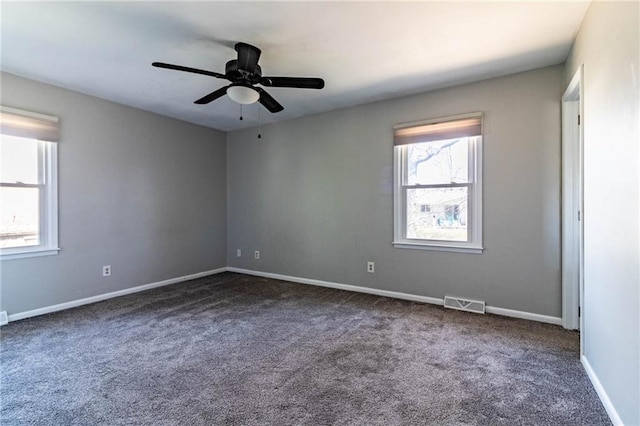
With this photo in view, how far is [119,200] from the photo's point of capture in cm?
391

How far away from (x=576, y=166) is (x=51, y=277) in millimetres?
5287

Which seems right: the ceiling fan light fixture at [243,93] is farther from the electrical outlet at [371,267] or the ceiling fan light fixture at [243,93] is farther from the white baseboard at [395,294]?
the white baseboard at [395,294]

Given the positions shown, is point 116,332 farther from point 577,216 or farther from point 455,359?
point 577,216

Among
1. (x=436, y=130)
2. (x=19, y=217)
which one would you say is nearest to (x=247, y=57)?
(x=436, y=130)

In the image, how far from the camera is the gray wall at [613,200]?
55.0 inches

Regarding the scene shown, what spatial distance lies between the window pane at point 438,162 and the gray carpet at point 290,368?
144cm

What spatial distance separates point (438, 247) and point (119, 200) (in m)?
3.93

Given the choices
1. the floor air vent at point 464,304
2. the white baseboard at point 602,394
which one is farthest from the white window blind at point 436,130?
the white baseboard at point 602,394

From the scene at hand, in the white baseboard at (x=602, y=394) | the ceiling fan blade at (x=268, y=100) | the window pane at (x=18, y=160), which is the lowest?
the white baseboard at (x=602, y=394)

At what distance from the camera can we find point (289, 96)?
3664 millimetres

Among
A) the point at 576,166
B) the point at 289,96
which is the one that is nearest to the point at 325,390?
the point at 576,166

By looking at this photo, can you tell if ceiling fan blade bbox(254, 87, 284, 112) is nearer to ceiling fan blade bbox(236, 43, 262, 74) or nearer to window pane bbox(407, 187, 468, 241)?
ceiling fan blade bbox(236, 43, 262, 74)

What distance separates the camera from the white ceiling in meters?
2.06

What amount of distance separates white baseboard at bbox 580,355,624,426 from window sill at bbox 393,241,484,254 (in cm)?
127
